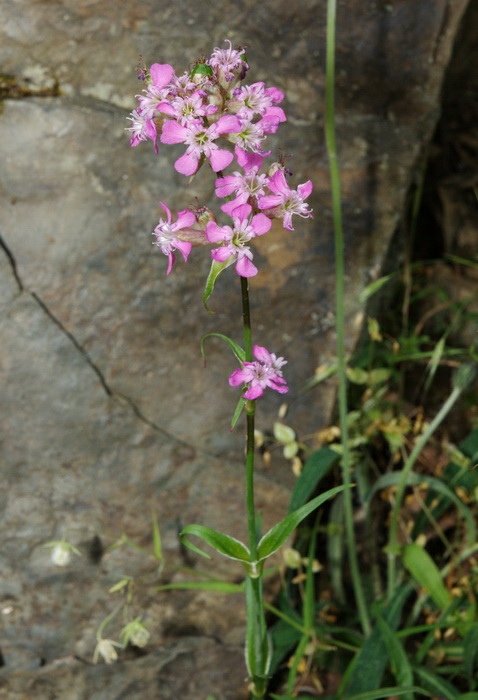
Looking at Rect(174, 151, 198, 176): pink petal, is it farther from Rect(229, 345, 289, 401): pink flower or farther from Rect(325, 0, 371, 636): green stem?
Rect(325, 0, 371, 636): green stem

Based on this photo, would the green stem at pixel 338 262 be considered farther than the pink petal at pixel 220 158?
Yes

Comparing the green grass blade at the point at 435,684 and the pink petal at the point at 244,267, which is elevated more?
the pink petal at the point at 244,267

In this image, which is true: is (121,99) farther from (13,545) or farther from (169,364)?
(13,545)

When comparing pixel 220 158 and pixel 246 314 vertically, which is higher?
pixel 220 158

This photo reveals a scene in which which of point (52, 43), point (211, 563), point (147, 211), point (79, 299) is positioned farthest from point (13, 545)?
point (52, 43)

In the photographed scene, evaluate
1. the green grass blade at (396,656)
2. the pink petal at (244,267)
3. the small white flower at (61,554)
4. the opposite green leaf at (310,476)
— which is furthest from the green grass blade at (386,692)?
the pink petal at (244,267)

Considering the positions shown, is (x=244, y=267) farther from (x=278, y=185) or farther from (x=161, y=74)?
(x=161, y=74)

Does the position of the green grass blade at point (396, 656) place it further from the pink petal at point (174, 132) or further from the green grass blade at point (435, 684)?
the pink petal at point (174, 132)

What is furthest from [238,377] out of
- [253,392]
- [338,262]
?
[338,262]
